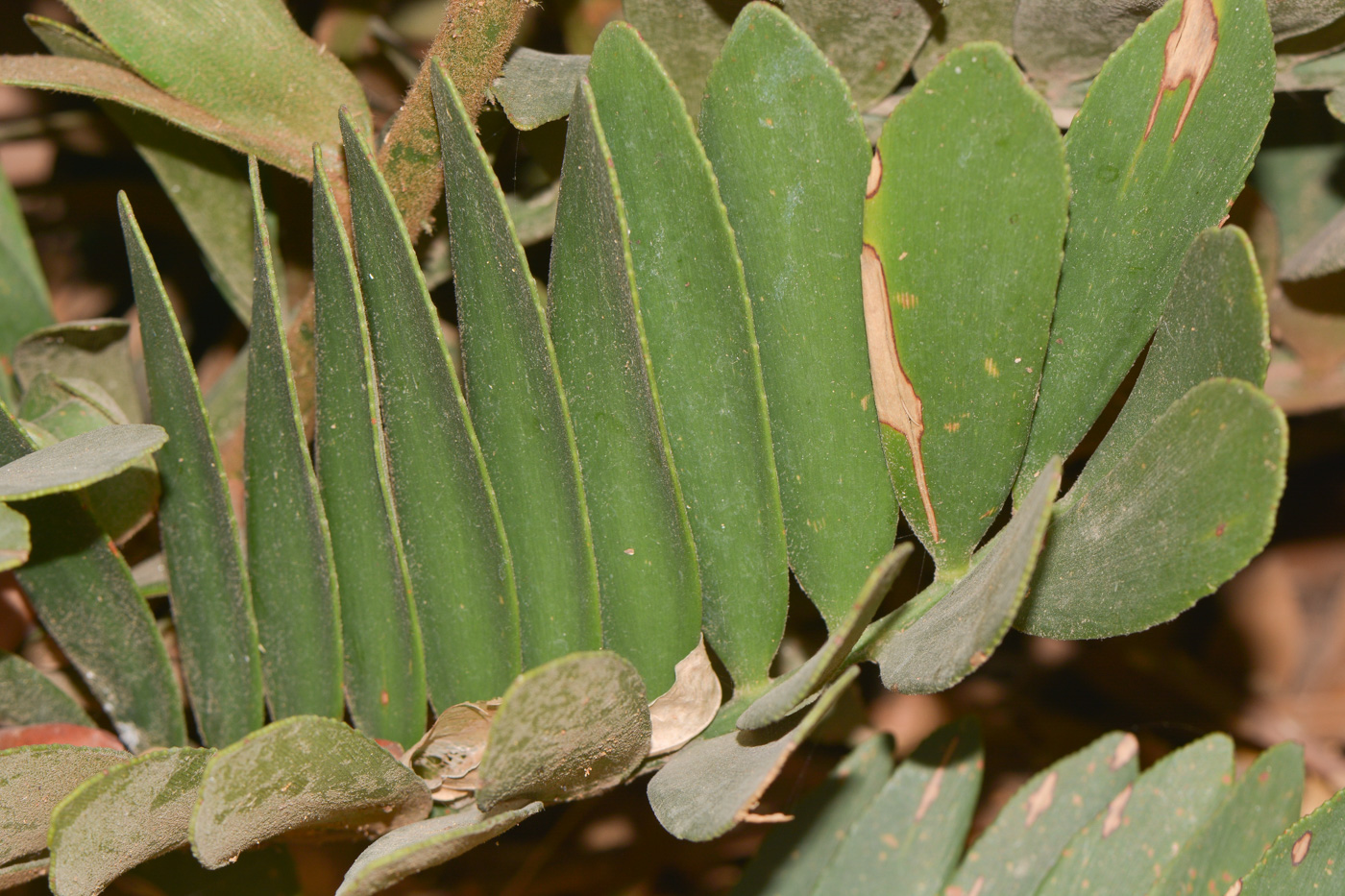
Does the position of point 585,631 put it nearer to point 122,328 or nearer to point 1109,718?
point 122,328

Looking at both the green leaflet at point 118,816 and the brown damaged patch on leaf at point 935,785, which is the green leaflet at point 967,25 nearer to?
the brown damaged patch on leaf at point 935,785

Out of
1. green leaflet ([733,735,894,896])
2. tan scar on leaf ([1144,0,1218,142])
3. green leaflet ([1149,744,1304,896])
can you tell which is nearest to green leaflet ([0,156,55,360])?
green leaflet ([733,735,894,896])

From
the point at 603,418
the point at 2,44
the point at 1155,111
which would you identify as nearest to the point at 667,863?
the point at 603,418

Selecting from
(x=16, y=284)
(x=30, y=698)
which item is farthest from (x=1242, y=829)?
(x=16, y=284)

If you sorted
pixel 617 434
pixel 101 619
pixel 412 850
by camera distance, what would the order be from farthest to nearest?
pixel 101 619 → pixel 617 434 → pixel 412 850

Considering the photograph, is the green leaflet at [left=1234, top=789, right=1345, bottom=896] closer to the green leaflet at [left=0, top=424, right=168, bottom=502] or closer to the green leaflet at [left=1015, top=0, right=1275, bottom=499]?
the green leaflet at [left=1015, top=0, right=1275, bottom=499]

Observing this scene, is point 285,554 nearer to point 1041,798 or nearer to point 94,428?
point 94,428

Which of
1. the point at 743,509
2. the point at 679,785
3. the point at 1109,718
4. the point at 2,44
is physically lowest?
the point at 1109,718
